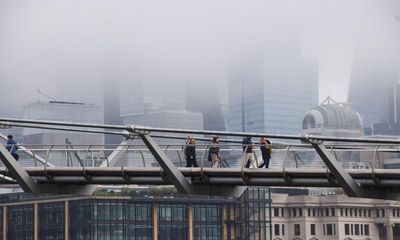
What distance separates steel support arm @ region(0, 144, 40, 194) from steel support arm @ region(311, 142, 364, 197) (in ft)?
42.2

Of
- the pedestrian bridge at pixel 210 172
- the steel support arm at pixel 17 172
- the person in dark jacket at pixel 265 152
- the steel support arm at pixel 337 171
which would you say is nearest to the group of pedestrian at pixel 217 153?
the person in dark jacket at pixel 265 152

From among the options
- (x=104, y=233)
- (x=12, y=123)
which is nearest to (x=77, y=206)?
(x=104, y=233)

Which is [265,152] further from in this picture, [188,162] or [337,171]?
[337,171]

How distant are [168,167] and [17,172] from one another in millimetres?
6746

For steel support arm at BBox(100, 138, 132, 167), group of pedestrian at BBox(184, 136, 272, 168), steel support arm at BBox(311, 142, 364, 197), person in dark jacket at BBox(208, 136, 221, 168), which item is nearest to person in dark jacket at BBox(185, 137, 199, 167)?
group of pedestrian at BBox(184, 136, 272, 168)

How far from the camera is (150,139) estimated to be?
54312 mm

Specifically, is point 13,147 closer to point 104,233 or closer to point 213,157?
point 213,157

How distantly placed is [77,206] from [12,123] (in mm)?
139847

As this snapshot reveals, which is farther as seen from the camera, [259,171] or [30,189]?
[30,189]

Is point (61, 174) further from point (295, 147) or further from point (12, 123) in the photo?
point (295, 147)

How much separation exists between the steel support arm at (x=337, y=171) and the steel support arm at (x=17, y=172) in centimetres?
1286

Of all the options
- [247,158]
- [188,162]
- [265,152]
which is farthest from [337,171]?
[188,162]

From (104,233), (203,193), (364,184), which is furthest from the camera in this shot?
(104,233)

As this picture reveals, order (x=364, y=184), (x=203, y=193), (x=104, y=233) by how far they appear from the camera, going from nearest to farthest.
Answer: (x=364, y=184) < (x=203, y=193) < (x=104, y=233)
